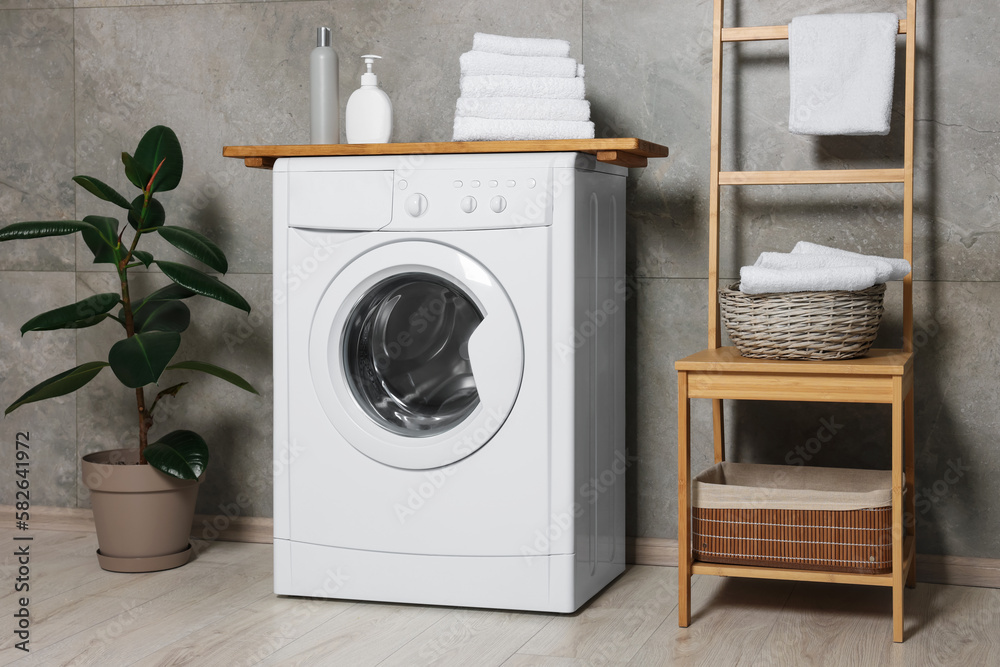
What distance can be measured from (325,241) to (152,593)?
→ 811 mm

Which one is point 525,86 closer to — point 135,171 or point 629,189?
point 629,189

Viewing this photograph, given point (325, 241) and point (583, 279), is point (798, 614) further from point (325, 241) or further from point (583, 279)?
point (325, 241)

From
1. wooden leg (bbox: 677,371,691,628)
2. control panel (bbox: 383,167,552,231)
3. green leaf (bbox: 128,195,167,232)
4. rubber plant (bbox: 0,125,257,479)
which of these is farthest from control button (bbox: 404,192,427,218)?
green leaf (bbox: 128,195,167,232)

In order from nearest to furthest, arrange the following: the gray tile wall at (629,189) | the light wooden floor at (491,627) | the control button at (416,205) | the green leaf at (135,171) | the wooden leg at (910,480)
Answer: the light wooden floor at (491,627)
the control button at (416,205)
the wooden leg at (910,480)
the gray tile wall at (629,189)
the green leaf at (135,171)

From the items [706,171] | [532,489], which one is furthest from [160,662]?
Answer: [706,171]

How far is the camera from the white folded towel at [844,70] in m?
2.01

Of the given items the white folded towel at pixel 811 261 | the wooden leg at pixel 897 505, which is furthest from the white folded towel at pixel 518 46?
the wooden leg at pixel 897 505

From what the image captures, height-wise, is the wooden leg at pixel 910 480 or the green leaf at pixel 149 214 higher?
the green leaf at pixel 149 214

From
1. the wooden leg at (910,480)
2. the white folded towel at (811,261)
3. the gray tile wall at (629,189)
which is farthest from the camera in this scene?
the gray tile wall at (629,189)

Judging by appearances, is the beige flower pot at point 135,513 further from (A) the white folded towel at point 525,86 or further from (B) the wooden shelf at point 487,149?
(A) the white folded towel at point 525,86

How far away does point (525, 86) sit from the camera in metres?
1.98

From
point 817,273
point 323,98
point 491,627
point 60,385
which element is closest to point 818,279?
point 817,273

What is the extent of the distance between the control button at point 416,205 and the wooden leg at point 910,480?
1.02 m

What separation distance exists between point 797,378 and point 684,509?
31cm
